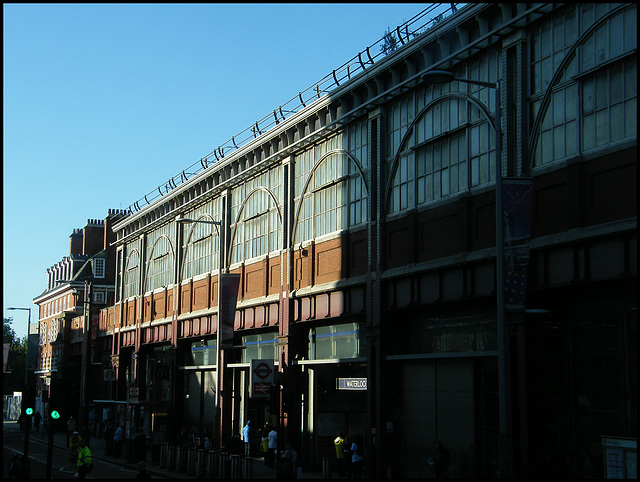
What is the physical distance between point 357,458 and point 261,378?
16.2 ft

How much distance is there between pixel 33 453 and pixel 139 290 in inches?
566

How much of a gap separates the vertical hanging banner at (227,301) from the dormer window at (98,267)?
166ft

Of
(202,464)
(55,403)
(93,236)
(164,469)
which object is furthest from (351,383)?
(93,236)

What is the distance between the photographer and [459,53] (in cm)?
2725

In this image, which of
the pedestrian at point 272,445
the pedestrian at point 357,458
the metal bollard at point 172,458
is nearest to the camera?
the pedestrian at point 357,458

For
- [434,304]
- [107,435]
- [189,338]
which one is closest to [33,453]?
[107,435]

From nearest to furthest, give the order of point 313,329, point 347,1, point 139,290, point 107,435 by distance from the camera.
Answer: point 347,1, point 313,329, point 107,435, point 139,290

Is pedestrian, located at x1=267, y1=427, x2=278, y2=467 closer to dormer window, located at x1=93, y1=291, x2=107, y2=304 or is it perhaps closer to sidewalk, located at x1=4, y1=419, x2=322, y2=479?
sidewalk, located at x1=4, y1=419, x2=322, y2=479

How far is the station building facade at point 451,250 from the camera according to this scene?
22.0 meters

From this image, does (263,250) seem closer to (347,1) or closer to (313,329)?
(313,329)

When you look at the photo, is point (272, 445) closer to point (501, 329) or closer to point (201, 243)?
point (201, 243)

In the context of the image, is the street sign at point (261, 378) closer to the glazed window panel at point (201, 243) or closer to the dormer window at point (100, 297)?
the glazed window panel at point (201, 243)

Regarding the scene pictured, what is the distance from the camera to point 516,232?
810 inches

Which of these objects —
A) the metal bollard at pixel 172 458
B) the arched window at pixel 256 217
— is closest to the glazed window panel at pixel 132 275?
the arched window at pixel 256 217
